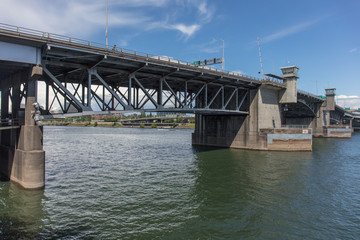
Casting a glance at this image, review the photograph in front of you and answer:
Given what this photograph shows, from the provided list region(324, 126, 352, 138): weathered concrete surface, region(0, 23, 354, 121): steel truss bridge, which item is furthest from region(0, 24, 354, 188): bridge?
region(324, 126, 352, 138): weathered concrete surface

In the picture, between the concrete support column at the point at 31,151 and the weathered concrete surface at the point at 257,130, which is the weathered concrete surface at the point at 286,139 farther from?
the concrete support column at the point at 31,151

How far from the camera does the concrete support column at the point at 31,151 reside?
20.3 meters

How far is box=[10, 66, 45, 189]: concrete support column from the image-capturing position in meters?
20.3

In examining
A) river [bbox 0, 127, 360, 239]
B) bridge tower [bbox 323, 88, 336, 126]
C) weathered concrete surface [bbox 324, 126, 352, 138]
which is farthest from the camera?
bridge tower [bbox 323, 88, 336, 126]

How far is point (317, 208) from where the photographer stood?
703 inches

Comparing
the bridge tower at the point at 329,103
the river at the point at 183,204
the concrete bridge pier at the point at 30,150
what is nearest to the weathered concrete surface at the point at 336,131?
the bridge tower at the point at 329,103

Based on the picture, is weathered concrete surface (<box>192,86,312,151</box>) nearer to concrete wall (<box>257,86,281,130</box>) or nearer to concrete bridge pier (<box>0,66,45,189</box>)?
concrete wall (<box>257,86,281,130</box>)

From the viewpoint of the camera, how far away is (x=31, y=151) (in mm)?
20328

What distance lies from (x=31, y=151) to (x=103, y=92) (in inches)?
456

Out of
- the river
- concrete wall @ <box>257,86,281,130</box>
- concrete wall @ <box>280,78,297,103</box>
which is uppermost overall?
concrete wall @ <box>280,78,297,103</box>

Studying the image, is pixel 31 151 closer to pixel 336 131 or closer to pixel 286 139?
pixel 286 139

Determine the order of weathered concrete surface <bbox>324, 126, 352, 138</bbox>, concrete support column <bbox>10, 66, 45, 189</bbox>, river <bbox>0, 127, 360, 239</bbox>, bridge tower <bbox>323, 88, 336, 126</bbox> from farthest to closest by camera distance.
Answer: bridge tower <bbox>323, 88, 336, 126</bbox> < weathered concrete surface <bbox>324, 126, 352, 138</bbox> < concrete support column <bbox>10, 66, 45, 189</bbox> < river <bbox>0, 127, 360, 239</bbox>

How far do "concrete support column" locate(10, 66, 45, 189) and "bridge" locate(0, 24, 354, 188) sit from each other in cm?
1

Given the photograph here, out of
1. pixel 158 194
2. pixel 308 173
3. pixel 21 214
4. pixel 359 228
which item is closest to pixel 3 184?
pixel 21 214
